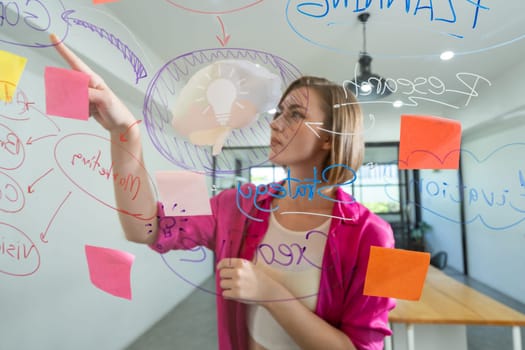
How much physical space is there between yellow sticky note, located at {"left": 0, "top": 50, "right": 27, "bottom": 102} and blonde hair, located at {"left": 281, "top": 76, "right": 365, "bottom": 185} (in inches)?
21.4

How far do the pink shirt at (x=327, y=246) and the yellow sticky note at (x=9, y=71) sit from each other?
1.20ft

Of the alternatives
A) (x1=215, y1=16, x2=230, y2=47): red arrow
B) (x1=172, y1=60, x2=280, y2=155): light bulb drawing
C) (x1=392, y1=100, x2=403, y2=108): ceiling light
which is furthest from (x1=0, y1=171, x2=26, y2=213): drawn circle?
(x1=392, y1=100, x2=403, y2=108): ceiling light

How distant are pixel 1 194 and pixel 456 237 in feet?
2.87

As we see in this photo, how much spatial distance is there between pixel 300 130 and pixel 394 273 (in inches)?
10.3

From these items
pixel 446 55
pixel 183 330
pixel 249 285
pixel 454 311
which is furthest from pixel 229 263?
pixel 454 311

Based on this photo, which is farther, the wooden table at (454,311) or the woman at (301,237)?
the wooden table at (454,311)

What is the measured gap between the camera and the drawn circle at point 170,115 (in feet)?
1.46

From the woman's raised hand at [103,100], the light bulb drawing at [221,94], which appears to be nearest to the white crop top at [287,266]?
the light bulb drawing at [221,94]

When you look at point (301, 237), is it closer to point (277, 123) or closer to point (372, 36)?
point (277, 123)

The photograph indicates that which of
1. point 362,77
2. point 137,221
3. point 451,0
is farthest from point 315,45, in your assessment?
point 137,221

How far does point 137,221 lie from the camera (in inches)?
18.6

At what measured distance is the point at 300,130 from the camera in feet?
1.38

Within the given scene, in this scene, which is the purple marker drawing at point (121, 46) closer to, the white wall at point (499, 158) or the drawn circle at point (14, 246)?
the drawn circle at point (14, 246)

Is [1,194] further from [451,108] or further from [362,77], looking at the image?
[451,108]
